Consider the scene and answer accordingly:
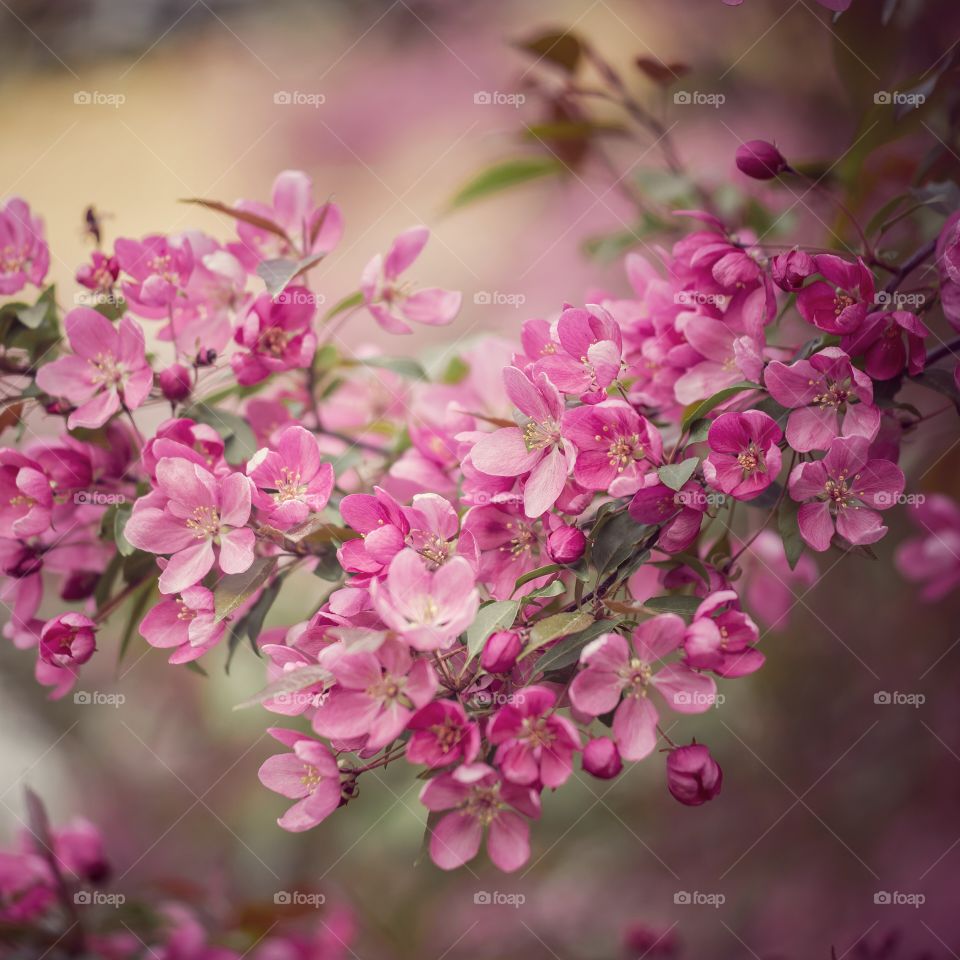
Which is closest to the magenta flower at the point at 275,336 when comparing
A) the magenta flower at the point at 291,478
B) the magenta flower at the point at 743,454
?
the magenta flower at the point at 291,478

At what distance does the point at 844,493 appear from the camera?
0.74 m

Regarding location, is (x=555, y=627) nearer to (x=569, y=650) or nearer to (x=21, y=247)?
(x=569, y=650)

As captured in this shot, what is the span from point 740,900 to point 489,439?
4.53ft

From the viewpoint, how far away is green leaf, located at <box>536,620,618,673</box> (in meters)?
0.67

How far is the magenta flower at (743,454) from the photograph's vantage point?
0.70 meters

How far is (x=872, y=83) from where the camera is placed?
111 centimetres

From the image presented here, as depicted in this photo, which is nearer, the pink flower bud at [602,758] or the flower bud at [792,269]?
the pink flower bud at [602,758]

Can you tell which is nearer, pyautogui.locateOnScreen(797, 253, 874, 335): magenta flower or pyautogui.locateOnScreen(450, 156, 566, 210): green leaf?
pyautogui.locateOnScreen(797, 253, 874, 335): magenta flower

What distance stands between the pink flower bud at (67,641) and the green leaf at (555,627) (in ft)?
1.37

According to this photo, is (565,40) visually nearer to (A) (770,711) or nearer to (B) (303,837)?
(A) (770,711)

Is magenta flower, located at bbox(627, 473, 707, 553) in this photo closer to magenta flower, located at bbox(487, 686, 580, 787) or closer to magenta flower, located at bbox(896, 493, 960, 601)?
magenta flower, located at bbox(487, 686, 580, 787)

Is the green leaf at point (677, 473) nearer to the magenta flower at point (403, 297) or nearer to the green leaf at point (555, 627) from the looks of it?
the green leaf at point (555, 627)

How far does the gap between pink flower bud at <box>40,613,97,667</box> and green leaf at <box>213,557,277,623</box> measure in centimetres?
15

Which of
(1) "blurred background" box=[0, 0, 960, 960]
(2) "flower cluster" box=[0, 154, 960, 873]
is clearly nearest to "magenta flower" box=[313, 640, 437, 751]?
(2) "flower cluster" box=[0, 154, 960, 873]
